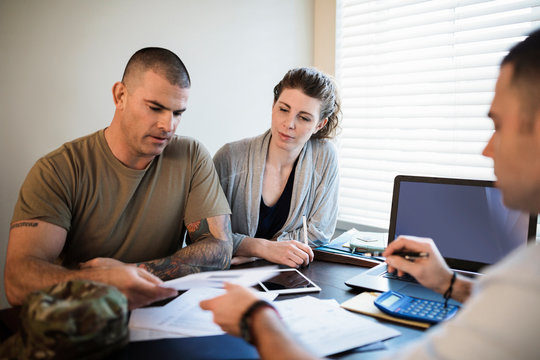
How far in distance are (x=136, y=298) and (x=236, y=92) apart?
5.97ft

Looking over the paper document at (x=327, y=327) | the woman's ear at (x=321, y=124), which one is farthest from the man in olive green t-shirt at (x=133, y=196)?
the woman's ear at (x=321, y=124)

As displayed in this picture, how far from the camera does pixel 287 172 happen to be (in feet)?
6.76

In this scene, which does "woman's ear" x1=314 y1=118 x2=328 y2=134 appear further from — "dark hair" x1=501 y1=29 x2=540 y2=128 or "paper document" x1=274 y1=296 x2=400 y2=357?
"dark hair" x1=501 y1=29 x2=540 y2=128

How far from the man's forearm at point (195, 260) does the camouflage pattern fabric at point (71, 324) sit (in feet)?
1.51

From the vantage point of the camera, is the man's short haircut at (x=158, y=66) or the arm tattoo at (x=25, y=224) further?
the man's short haircut at (x=158, y=66)

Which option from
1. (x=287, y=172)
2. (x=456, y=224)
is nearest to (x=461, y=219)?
(x=456, y=224)

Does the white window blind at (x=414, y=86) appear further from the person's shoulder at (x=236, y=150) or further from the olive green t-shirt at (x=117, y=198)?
the olive green t-shirt at (x=117, y=198)

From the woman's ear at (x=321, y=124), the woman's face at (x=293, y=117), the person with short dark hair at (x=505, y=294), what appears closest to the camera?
the person with short dark hair at (x=505, y=294)

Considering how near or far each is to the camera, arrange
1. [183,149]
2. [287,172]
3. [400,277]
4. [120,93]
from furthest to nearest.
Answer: [287,172], [183,149], [120,93], [400,277]

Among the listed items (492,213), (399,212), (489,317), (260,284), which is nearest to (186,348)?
(260,284)

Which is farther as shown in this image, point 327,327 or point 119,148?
point 119,148

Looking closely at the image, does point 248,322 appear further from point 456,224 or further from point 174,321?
point 456,224

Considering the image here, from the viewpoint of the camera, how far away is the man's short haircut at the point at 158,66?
1396 millimetres

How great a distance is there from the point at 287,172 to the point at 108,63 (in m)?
1.02
